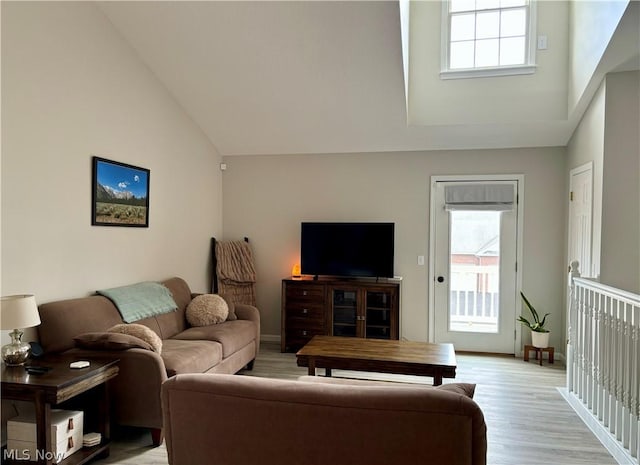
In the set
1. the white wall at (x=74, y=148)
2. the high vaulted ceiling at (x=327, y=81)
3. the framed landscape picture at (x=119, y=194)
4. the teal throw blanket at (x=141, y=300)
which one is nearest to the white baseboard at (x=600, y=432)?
the high vaulted ceiling at (x=327, y=81)

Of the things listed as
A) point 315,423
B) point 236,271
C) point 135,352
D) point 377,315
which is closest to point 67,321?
point 135,352

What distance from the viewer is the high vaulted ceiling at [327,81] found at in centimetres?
360

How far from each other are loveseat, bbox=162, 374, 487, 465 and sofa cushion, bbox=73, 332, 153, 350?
138cm

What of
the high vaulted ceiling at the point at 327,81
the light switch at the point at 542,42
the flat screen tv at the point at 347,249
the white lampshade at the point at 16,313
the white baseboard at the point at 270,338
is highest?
the light switch at the point at 542,42

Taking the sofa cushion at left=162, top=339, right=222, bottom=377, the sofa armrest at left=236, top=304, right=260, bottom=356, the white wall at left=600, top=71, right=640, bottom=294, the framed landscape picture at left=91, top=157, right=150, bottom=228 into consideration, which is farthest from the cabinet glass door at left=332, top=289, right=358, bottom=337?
the white wall at left=600, top=71, right=640, bottom=294

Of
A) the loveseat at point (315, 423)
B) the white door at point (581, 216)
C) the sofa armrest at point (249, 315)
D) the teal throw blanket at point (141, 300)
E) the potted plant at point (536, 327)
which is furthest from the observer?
the potted plant at point (536, 327)

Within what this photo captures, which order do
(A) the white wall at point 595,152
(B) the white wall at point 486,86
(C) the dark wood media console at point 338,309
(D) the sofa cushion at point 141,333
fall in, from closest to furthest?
(D) the sofa cushion at point 141,333 → (A) the white wall at point 595,152 → (B) the white wall at point 486,86 → (C) the dark wood media console at point 338,309

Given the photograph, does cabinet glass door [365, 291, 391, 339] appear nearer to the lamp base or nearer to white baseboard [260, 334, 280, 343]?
white baseboard [260, 334, 280, 343]

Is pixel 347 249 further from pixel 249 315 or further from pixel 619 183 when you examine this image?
pixel 619 183

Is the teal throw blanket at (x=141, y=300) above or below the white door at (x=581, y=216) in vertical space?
below

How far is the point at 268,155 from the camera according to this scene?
5633 millimetres

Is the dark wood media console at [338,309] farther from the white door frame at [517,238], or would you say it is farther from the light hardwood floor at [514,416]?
the white door frame at [517,238]

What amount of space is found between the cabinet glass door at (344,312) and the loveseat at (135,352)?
5.07ft

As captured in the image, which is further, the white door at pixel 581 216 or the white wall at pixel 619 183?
the white door at pixel 581 216
